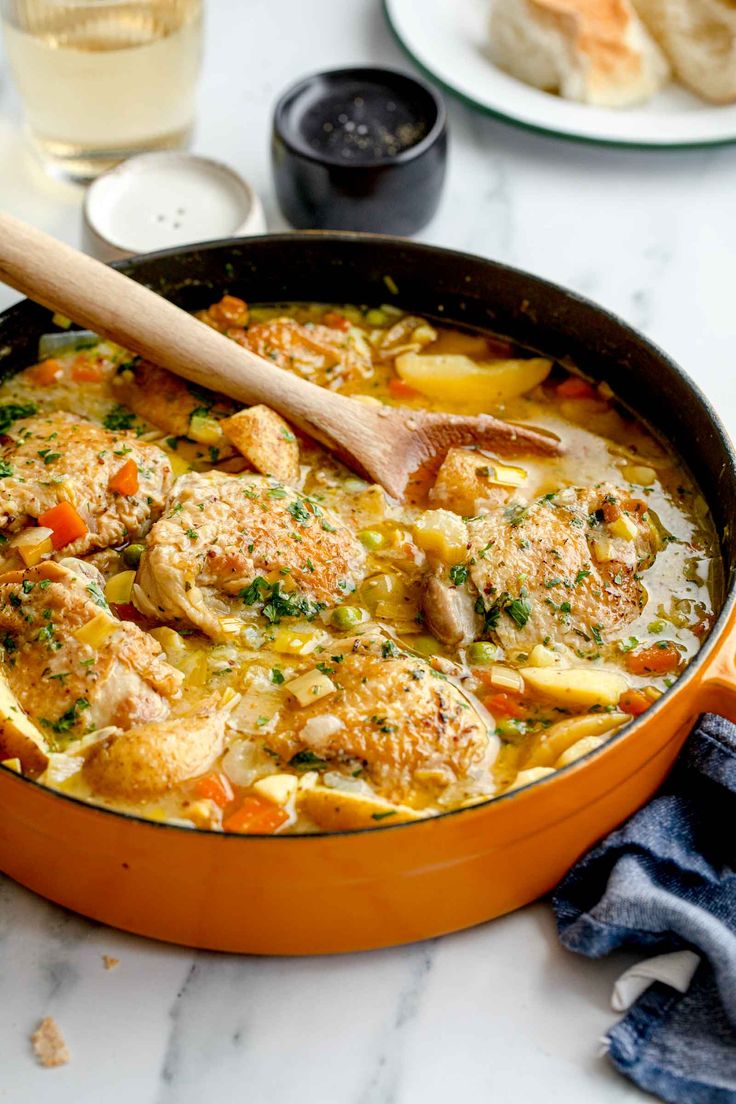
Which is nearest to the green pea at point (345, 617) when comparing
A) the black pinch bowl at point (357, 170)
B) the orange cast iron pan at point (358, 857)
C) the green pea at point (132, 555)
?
the green pea at point (132, 555)

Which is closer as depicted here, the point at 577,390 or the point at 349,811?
the point at 349,811

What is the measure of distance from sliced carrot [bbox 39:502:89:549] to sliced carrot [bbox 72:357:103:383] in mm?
787

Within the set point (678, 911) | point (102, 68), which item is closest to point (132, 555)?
point (678, 911)

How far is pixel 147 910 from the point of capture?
2.86 m

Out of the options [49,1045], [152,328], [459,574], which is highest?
[152,328]

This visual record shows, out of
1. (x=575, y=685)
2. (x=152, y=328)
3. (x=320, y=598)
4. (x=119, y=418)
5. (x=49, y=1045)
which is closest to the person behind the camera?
(x=49, y=1045)

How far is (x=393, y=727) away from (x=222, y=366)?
1346 mm

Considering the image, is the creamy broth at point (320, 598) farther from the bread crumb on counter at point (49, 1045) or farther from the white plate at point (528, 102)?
the white plate at point (528, 102)

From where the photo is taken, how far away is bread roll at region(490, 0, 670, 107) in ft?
16.9

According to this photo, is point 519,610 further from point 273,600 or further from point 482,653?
point 273,600

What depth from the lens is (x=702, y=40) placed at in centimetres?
528

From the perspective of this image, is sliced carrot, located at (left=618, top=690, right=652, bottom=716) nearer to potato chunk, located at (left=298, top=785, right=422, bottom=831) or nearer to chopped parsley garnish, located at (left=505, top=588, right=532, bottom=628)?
Answer: chopped parsley garnish, located at (left=505, top=588, right=532, bottom=628)

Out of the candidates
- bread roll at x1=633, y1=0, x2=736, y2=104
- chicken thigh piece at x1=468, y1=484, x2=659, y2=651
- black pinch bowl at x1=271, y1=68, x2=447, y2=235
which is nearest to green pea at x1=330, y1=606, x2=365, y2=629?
chicken thigh piece at x1=468, y1=484, x2=659, y2=651

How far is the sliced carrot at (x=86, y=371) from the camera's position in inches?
159
